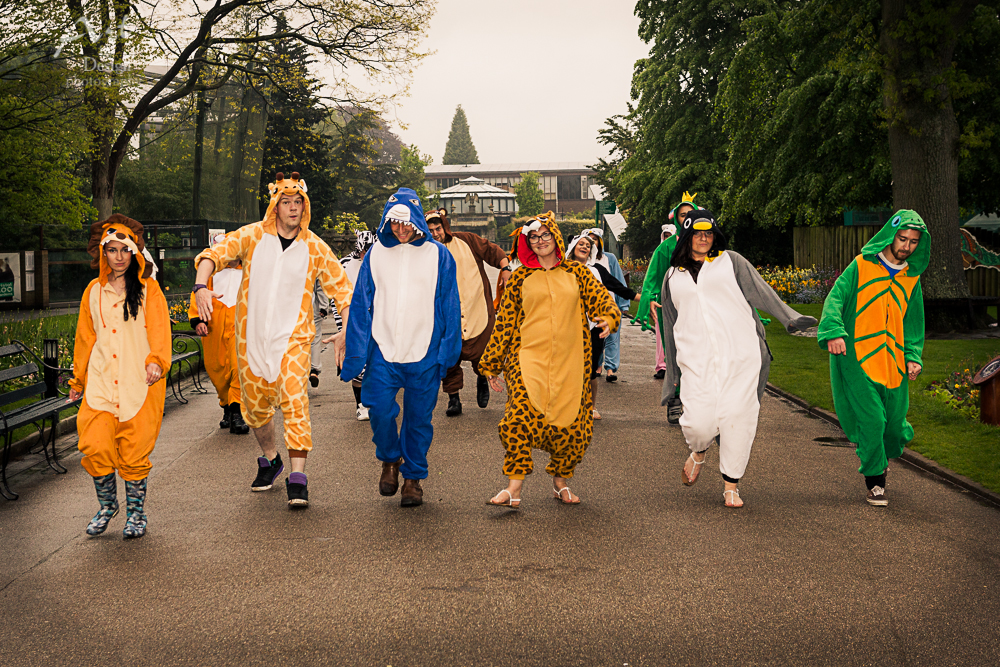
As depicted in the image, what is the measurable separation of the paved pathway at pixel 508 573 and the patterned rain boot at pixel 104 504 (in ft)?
0.27

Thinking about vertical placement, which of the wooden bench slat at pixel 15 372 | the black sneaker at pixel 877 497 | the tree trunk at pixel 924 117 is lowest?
the black sneaker at pixel 877 497

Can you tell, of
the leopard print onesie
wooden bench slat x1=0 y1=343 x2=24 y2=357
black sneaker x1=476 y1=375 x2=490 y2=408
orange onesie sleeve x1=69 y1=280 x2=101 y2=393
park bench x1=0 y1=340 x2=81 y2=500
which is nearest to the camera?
orange onesie sleeve x1=69 y1=280 x2=101 y2=393

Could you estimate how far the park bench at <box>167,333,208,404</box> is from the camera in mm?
12425

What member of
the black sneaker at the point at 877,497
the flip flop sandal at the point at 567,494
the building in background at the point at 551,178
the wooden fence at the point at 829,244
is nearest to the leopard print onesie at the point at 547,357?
the flip flop sandal at the point at 567,494

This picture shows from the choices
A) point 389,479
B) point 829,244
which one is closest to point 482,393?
point 389,479

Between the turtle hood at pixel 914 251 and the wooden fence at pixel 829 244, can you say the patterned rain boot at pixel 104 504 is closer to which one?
the turtle hood at pixel 914 251

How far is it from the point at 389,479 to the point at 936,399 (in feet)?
22.7

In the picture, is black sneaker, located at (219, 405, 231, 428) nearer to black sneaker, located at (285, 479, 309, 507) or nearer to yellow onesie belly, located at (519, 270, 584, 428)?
black sneaker, located at (285, 479, 309, 507)

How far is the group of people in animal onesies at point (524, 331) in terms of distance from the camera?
616 centimetres

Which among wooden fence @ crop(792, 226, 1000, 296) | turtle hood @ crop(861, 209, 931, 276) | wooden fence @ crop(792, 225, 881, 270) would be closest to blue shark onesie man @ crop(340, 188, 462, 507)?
turtle hood @ crop(861, 209, 931, 276)

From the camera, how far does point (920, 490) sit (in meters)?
6.79

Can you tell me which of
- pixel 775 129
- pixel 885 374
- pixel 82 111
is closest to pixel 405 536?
pixel 885 374

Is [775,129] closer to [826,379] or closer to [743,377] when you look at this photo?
[826,379]

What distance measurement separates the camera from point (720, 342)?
6328 mm
